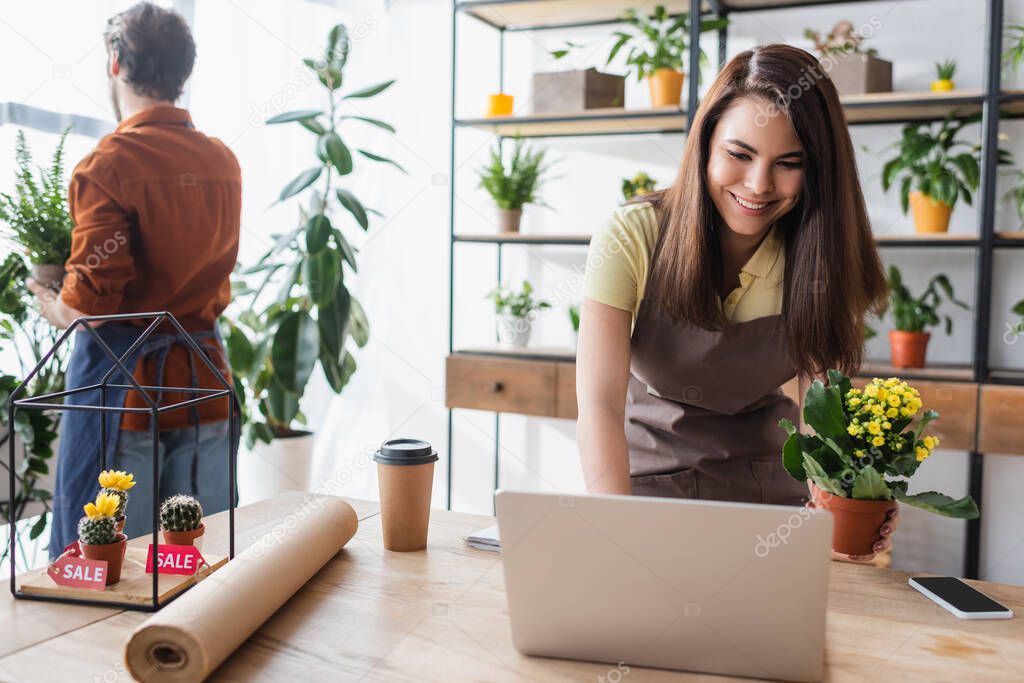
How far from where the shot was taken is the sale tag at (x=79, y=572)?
1053mm

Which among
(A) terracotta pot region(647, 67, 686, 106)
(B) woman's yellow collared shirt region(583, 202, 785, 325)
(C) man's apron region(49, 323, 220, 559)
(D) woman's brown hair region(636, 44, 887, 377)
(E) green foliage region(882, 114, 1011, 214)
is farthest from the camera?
(A) terracotta pot region(647, 67, 686, 106)

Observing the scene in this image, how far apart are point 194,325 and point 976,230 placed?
2.53 meters

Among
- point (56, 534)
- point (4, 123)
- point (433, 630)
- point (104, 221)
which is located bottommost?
point (56, 534)

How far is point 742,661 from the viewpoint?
876 mm

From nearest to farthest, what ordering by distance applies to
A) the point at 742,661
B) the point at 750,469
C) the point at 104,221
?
the point at 742,661, the point at 750,469, the point at 104,221

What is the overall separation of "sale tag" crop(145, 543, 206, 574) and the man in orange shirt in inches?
30.1

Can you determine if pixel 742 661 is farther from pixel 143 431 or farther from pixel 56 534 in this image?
pixel 56 534

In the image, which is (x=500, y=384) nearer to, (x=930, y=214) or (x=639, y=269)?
(x=930, y=214)

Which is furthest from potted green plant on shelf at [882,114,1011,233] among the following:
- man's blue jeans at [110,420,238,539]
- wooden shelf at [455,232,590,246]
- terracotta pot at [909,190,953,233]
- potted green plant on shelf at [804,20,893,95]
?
man's blue jeans at [110,420,238,539]

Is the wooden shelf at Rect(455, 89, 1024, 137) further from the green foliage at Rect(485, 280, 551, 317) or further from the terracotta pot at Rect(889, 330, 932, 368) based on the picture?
the terracotta pot at Rect(889, 330, 932, 368)

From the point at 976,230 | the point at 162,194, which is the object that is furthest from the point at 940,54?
the point at 162,194

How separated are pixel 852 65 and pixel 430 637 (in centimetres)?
251

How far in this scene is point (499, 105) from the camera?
10.9 feet

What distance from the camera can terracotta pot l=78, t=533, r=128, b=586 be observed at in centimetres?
106
